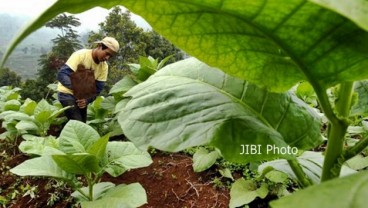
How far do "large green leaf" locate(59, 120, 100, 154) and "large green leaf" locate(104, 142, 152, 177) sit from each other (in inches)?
5.0

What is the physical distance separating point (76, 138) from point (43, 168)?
0.25 meters

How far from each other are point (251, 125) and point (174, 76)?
0.84 feet

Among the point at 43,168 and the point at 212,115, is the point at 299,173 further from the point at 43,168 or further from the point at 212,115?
the point at 43,168

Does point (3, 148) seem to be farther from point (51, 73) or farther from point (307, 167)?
point (51, 73)

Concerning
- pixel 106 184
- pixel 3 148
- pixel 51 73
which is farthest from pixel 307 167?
pixel 51 73

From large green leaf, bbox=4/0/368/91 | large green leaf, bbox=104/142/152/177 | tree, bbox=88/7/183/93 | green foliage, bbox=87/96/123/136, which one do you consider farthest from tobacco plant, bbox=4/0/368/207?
tree, bbox=88/7/183/93

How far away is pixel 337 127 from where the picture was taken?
0.63 metres

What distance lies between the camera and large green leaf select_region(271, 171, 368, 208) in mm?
279

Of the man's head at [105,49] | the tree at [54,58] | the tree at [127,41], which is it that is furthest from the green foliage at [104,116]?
the tree at [127,41]

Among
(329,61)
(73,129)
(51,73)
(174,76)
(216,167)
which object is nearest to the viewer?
(329,61)

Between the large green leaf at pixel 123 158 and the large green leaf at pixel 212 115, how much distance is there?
132 centimetres

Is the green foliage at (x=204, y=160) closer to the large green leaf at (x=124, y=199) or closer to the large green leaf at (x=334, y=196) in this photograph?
the large green leaf at (x=124, y=199)

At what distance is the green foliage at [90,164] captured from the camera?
1974 millimetres

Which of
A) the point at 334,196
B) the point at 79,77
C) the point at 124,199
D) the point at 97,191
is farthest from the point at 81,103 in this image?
the point at 334,196
